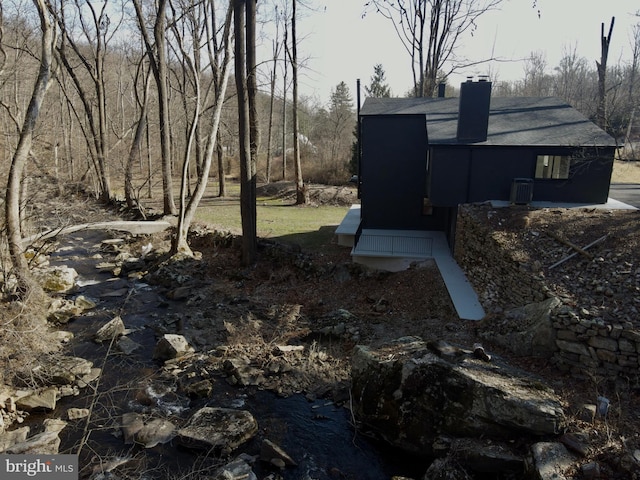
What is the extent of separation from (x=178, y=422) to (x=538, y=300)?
7917mm

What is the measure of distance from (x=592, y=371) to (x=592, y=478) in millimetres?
2841

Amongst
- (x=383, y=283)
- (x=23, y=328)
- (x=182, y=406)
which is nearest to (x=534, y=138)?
(x=383, y=283)

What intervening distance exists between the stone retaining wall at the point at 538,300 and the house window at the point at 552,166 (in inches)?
95.6

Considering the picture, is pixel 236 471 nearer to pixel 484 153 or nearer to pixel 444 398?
pixel 444 398

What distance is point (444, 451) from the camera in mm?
7262

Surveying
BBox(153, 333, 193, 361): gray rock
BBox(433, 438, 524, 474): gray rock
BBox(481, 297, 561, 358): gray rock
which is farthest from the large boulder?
BBox(153, 333, 193, 361): gray rock

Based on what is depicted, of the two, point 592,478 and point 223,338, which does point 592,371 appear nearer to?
point 592,478

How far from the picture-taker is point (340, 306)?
43.4 ft

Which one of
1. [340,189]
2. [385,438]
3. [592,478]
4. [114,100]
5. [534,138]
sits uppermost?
Answer: [114,100]

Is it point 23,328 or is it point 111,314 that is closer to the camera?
point 23,328

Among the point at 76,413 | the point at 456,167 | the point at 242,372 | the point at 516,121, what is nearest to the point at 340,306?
the point at 242,372

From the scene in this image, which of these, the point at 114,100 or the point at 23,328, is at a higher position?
the point at 114,100

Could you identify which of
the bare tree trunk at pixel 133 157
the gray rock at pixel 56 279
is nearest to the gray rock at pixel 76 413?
the gray rock at pixel 56 279

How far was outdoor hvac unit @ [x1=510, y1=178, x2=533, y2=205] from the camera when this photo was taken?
13602 mm
